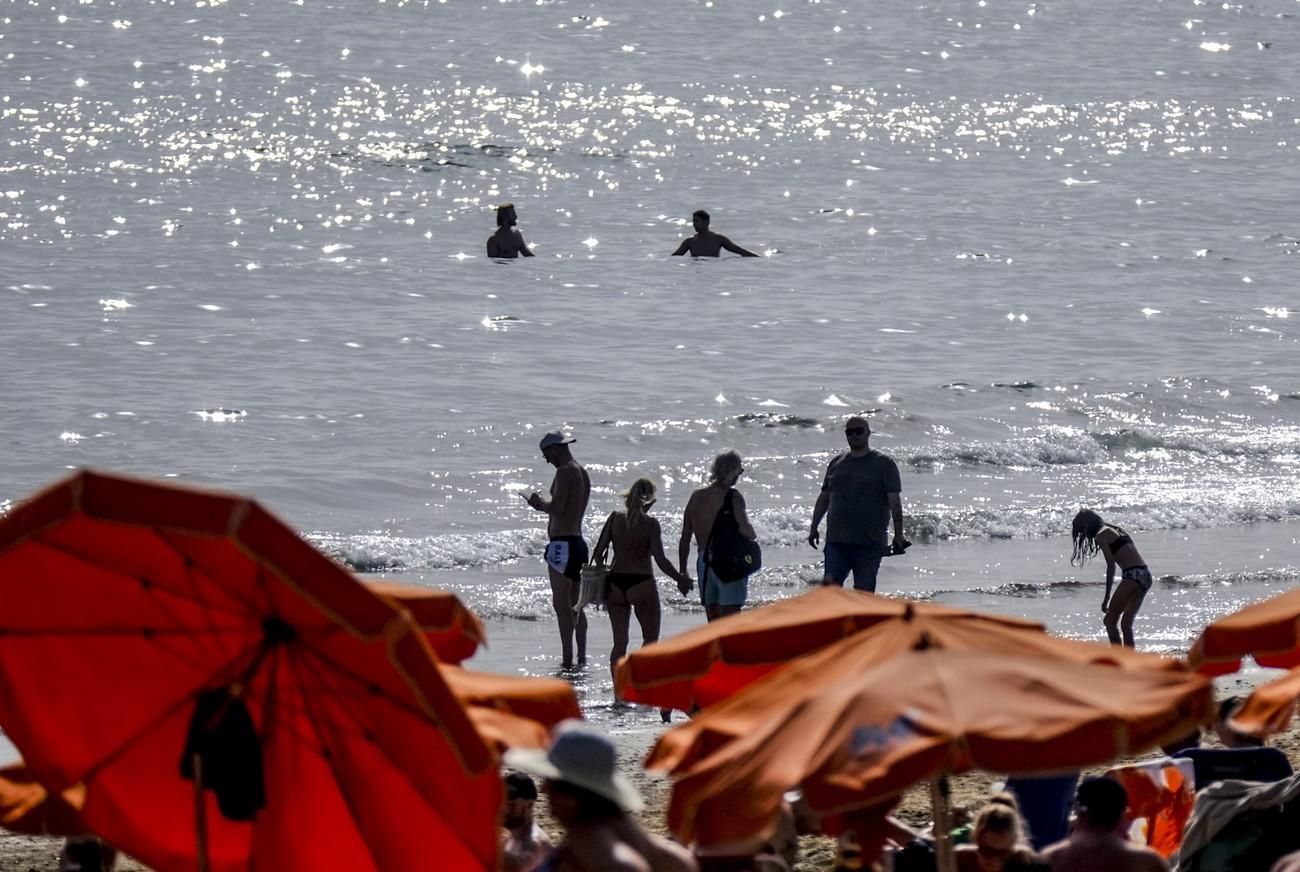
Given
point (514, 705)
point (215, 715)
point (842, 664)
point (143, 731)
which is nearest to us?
point (215, 715)

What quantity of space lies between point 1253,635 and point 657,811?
379cm

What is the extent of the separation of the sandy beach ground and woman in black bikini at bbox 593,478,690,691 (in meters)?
1.05

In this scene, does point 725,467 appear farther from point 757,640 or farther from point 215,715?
point 215,715

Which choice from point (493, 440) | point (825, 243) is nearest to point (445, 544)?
point (493, 440)

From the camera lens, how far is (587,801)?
4477 millimetres

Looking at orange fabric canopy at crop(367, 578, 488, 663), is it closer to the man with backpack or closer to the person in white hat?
the person in white hat

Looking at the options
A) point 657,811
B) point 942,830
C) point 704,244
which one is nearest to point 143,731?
point 942,830

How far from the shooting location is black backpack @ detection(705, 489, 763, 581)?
11039 millimetres

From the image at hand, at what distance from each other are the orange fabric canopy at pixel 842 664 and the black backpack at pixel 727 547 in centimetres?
538

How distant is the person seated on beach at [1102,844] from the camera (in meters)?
5.48

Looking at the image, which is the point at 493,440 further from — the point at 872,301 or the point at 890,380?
the point at 872,301

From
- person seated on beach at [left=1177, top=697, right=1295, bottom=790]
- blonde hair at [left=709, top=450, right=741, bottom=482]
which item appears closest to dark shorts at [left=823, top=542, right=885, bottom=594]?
blonde hair at [left=709, top=450, right=741, bottom=482]

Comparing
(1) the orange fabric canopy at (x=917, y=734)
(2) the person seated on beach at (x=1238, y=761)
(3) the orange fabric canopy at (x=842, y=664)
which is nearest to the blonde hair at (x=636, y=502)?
(2) the person seated on beach at (x=1238, y=761)

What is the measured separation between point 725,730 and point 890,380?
19.8 metres
